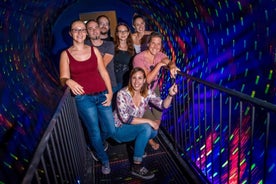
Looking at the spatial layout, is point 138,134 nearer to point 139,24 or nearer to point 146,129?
point 146,129

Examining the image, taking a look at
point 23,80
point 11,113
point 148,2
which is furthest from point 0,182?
point 148,2

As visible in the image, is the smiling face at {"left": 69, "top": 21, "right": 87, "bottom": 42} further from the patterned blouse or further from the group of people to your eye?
the patterned blouse

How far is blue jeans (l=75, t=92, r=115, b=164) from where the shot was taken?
311cm

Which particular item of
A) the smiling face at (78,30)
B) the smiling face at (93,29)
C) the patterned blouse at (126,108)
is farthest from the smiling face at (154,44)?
the smiling face at (78,30)

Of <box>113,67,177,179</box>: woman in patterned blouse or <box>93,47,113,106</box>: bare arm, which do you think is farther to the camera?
<box>113,67,177,179</box>: woman in patterned blouse

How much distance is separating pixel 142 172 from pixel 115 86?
135 cm

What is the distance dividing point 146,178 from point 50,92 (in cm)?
590

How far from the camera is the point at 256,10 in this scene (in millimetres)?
3420

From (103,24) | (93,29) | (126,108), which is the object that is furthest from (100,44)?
(126,108)

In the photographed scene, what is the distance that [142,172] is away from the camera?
3.41m

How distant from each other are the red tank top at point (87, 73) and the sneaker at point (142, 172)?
116 cm

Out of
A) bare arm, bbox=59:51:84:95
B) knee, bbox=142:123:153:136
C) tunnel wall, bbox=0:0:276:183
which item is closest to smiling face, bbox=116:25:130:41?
bare arm, bbox=59:51:84:95

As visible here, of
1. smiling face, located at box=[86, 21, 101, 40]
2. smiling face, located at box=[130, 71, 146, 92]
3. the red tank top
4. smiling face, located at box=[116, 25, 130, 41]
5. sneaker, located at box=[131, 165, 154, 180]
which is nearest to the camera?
the red tank top

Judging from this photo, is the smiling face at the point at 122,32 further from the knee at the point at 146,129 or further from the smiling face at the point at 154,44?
the knee at the point at 146,129
